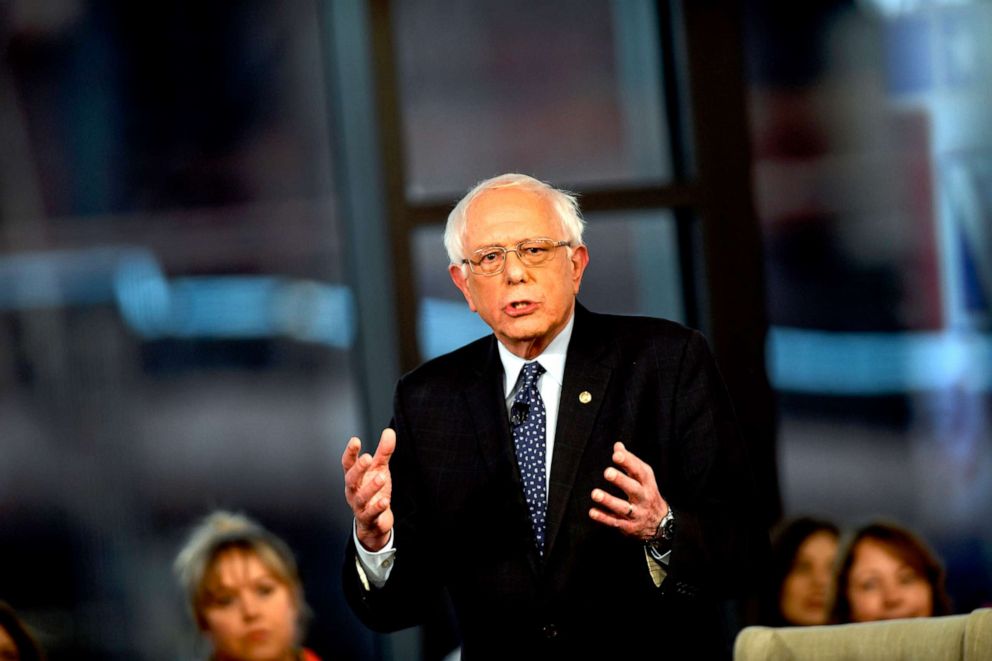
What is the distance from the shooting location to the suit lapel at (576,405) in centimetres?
209

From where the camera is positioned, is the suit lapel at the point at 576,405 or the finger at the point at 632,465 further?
the suit lapel at the point at 576,405

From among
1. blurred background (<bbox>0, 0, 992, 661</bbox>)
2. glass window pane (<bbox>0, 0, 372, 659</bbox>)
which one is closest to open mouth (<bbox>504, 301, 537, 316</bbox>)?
blurred background (<bbox>0, 0, 992, 661</bbox>)

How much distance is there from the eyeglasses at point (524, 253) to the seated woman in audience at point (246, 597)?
1663 millimetres

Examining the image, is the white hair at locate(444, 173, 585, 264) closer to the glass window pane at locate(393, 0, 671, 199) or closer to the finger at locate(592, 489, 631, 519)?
the finger at locate(592, 489, 631, 519)

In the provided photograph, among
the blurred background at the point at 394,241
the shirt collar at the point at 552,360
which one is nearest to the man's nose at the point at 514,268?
the shirt collar at the point at 552,360

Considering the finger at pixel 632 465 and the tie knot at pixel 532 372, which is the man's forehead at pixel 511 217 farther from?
the finger at pixel 632 465

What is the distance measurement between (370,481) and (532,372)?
35cm

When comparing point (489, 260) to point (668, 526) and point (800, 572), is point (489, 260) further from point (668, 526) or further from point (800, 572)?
point (800, 572)

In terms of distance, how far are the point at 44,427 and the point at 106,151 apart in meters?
0.83

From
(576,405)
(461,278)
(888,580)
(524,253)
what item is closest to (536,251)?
(524,253)

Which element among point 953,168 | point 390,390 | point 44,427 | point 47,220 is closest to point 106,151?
point 47,220

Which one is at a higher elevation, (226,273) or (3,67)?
(3,67)

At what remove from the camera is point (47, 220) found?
A: 4.06m

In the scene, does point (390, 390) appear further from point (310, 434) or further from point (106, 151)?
point (106, 151)
